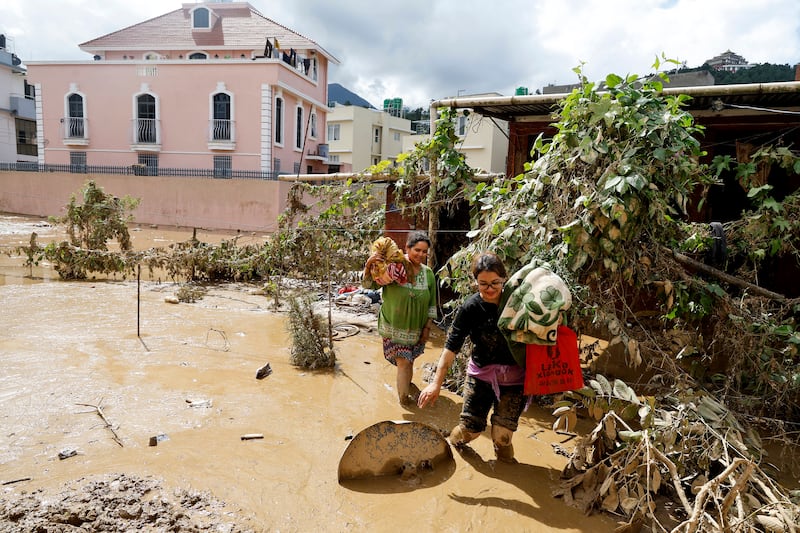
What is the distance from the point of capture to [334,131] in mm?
37750

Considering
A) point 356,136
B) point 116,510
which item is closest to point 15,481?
point 116,510

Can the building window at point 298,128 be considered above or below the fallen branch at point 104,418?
above

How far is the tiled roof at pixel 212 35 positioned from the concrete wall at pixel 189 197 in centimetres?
1055

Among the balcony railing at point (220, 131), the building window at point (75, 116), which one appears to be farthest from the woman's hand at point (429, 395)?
the building window at point (75, 116)

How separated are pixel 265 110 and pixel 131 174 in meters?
6.76

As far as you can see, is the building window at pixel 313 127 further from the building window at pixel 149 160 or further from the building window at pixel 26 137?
the building window at pixel 26 137

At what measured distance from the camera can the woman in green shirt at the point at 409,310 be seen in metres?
4.25

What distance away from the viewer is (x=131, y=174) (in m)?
22.6

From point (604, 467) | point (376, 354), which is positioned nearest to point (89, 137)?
point (376, 354)

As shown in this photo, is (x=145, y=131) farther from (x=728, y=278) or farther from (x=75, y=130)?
(x=728, y=278)

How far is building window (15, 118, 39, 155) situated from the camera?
33.1 meters

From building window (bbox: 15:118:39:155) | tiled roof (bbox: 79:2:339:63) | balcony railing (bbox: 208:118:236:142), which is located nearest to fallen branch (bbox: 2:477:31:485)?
balcony railing (bbox: 208:118:236:142)

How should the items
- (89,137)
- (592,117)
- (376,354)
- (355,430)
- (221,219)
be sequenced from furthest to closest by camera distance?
(89,137) < (221,219) < (376,354) < (355,430) < (592,117)

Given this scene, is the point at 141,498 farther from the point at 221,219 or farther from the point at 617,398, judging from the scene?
the point at 221,219
